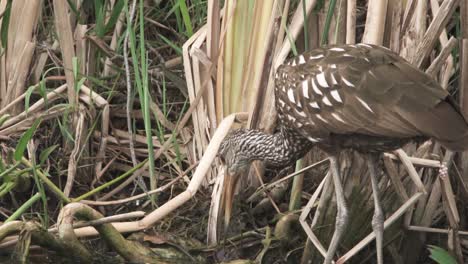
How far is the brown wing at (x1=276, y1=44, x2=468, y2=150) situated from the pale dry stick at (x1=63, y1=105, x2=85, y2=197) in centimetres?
119

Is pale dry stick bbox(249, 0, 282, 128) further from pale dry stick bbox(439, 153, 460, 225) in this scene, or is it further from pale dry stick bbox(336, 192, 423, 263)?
pale dry stick bbox(439, 153, 460, 225)

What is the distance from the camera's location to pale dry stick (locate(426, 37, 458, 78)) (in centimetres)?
541

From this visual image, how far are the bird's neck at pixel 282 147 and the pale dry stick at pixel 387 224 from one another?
507mm

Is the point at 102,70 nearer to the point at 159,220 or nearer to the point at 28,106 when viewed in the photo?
the point at 28,106

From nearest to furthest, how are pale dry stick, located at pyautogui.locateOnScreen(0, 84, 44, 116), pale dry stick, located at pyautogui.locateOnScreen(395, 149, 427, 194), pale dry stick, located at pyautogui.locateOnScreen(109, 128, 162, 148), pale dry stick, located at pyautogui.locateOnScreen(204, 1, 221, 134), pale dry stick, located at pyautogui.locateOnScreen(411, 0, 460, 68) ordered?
pale dry stick, located at pyautogui.locateOnScreen(411, 0, 460, 68) → pale dry stick, located at pyautogui.locateOnScreen(395, 149, 427, 194) → pale dry stick, located at pyautogui.locateOnScreen(204, 1, 221, 134) → pale dry stick, located at pyautogui.locateOnScreen(0, 84, 44, 116) → pale dry stick, located at pyautogui.locateOnScreen(109, 128, 162, 148)

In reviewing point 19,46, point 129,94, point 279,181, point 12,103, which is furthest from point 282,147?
point 19,46

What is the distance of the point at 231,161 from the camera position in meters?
5.81

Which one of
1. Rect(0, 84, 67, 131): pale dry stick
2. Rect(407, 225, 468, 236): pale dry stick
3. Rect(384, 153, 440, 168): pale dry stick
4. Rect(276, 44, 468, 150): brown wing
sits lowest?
Rect(407, 225, 468, 236): pale dry stick

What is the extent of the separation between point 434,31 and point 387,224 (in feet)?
3.03

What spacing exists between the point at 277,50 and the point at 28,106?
1.32 m

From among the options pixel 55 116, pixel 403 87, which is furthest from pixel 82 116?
pixel 403 87

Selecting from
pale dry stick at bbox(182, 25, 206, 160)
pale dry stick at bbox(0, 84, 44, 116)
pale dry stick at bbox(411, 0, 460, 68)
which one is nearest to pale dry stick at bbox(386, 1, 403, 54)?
pale dry stick at bbox(411, 0, 460, 68)

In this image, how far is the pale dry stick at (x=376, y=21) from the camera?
5.41 m

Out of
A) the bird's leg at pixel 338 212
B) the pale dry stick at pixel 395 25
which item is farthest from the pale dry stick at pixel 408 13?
the bird's leg at pixel 338 212
